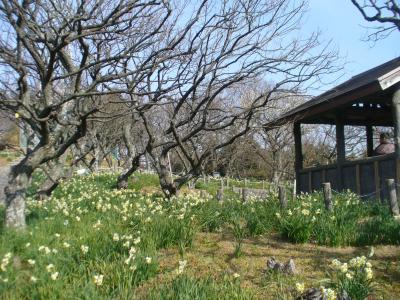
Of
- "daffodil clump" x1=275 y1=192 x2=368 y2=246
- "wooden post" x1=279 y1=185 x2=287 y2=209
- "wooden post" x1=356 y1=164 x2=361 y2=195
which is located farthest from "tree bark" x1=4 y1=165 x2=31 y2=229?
"wooden post" x1=356 y1=164 x2=361 y2=195

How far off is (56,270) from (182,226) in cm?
182

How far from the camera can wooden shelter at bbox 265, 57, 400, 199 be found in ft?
34.7

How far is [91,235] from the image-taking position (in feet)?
20.7

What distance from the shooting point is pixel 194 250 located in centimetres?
610

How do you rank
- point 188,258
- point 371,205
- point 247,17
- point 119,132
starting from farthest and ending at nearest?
1. point 119,132
2. point 247,17
3. point 371,205
4. point 188,258

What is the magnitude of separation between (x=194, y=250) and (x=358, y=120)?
10.0 metres

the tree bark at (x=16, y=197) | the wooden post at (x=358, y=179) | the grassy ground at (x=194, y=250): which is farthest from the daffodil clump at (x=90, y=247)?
the wooden post at (x=358, y=179)

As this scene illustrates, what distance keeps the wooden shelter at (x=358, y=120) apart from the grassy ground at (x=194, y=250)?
2.88 meters

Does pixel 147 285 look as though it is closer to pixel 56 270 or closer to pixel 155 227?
pixel 56 270

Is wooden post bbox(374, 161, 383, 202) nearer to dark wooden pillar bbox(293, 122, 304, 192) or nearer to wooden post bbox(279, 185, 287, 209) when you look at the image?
dark wooden pillar bbox(293, 122, 304, 192)

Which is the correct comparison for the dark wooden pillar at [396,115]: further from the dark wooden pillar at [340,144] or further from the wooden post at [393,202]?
the wooden post at [393,202]

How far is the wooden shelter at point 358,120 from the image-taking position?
1059 centimetres

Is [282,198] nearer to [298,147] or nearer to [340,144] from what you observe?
[340,144]

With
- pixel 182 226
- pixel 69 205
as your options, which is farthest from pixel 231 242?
pixel 69 205
